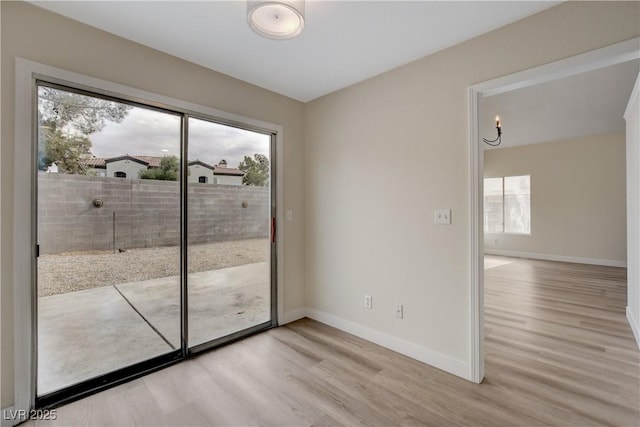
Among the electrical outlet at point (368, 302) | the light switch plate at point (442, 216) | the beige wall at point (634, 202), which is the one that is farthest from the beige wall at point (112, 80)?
the beige wall at point (634, 202)

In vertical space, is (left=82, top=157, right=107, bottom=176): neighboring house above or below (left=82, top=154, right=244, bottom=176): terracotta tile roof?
below

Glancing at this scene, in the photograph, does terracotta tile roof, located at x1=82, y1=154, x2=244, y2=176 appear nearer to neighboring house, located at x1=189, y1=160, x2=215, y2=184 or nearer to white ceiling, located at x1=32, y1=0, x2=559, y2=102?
neighboring house, located at x1=189, y1=160, x2=215, y2=184

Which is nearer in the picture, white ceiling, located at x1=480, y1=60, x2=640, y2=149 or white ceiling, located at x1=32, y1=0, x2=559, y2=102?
white ceiling, located at x1=32, y1=0, x2=559, y2=102

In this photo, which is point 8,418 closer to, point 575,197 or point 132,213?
point 132,213

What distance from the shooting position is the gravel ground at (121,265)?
204 centimetres

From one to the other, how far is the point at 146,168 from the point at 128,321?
50.5 inches

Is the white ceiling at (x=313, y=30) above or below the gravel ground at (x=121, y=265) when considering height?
above

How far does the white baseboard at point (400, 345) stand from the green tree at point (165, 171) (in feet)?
7.29

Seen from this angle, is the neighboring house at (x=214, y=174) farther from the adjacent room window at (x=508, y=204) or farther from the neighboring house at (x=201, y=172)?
the adjacent room window at (x=508, y=204)

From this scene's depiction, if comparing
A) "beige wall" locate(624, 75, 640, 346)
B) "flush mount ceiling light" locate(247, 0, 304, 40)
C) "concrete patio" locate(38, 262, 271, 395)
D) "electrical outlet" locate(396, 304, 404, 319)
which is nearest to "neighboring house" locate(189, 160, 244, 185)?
"concrete patio" locate(38, 262, 271, 395)

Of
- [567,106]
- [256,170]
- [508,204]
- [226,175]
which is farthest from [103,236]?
[508,204]

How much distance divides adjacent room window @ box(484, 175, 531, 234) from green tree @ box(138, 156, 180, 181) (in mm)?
8332

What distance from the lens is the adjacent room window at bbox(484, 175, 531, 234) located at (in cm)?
760

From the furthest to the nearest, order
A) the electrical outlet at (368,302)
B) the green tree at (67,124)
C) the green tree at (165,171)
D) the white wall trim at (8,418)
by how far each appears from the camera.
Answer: the electrical outlet at (368,302) → the green tree at (165,171) → the green tree at (67,124) → the white wall trim at (8,418)
